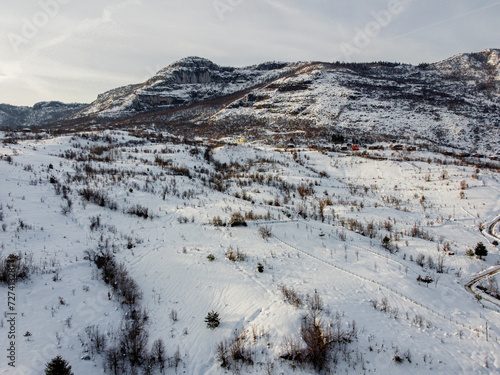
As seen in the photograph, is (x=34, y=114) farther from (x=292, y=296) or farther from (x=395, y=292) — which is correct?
(x=395, y=292)

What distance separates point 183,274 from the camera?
7055mm

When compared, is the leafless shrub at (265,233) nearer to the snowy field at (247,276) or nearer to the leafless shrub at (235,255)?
the snowy field at (247,276)

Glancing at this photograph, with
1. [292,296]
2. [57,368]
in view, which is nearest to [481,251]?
[292,296]

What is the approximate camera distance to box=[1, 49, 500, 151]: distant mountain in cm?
4905

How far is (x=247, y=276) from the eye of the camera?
6.98 meters

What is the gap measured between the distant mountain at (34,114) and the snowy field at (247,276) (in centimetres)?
14449

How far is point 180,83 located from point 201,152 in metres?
109

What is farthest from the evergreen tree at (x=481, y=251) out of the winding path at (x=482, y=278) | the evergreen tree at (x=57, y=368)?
the evergreen tree at (x=57, y=368)

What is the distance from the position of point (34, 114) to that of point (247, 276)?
610 feet

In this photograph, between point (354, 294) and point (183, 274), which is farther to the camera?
point (183, 274)

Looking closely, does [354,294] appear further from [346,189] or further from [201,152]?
[201,152]

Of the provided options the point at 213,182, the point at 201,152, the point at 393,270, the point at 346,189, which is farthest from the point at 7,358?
the point at 201,152

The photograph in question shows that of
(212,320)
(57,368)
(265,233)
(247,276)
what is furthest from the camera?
(265,233)

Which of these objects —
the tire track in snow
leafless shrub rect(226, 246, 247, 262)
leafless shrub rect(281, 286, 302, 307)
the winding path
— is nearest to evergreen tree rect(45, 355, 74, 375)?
leafless shrub rect(281, 286, 302, 307)
